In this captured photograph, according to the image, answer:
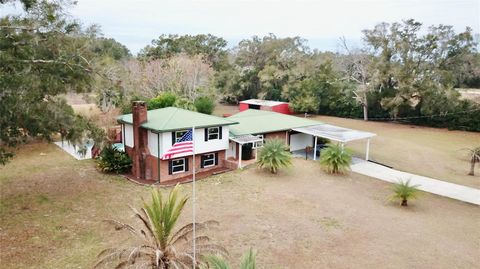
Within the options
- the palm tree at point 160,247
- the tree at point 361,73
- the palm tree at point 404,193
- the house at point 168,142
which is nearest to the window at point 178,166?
the house at point 168,142

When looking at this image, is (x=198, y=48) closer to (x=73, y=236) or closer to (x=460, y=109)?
(x=460, y=109)

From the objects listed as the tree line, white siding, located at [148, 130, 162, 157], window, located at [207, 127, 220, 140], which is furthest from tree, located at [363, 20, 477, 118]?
white siding, located at [148, 130, 162, 157]

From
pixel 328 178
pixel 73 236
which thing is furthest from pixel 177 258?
pixel 328 178

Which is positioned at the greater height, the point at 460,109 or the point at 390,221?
the point at 460,109

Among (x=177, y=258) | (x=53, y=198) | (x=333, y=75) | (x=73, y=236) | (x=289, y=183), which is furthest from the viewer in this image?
(x=333, y=75)

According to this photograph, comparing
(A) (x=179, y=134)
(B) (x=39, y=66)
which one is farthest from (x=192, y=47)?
(B) (x=39, y=66)

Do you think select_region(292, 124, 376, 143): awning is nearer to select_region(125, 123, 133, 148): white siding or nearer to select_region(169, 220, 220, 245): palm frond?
select_region(125, 123, 133, 148): white siding
